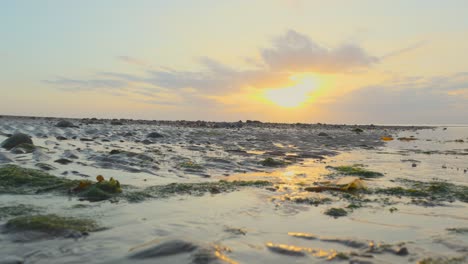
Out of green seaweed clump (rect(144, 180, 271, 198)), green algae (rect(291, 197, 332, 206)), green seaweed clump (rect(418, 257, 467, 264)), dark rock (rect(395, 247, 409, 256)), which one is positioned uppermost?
dark rock (rect(395, 247, 409, 256))

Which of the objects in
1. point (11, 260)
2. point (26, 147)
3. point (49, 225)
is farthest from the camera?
point (26, 147)

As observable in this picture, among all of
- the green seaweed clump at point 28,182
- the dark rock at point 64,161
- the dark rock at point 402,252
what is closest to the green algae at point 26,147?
the dark rock at point 64,161

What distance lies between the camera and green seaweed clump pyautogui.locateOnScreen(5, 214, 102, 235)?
3.93 meters

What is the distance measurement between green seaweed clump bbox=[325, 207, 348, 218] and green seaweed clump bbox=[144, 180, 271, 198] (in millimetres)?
2035

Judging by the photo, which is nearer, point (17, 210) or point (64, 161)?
point (17, 210)

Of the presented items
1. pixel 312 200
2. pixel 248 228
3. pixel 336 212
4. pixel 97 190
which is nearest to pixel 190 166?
pixel 97 190

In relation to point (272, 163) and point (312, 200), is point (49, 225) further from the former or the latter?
point (272, 163)

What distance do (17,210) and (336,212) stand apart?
4.00m

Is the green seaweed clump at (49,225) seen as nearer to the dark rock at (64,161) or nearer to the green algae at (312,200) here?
the green algae at (312,200)

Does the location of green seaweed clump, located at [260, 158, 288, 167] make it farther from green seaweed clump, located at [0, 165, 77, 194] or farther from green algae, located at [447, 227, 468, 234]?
green algae, located at [447, 227, 468, 234]

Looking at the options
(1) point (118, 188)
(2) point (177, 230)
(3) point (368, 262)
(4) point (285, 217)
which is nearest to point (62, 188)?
(1) point (118, 188)

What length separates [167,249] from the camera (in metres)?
3.40

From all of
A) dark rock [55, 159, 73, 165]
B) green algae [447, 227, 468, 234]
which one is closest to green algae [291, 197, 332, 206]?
green algae [447, 227, 468, 234]

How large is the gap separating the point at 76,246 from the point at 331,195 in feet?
13.8
